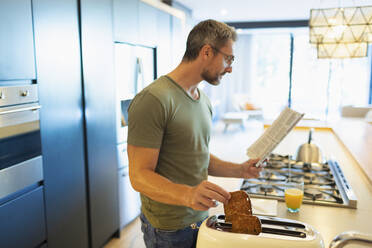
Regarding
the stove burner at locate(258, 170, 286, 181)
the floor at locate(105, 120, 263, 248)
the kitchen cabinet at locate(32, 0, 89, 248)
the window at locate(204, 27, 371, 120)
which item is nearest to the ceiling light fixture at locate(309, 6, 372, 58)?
the floor at locate(105, 120, 263, 248)

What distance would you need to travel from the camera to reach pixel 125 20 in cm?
308

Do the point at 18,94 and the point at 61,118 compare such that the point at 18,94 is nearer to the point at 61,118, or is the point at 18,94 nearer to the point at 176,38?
the point at 61,118

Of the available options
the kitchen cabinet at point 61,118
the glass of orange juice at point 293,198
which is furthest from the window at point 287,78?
the glass of orange juice at point 293,198

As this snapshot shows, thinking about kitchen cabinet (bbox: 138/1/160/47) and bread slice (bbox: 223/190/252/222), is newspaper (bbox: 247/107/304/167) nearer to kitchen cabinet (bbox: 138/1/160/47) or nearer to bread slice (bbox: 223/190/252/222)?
bread slice (bbox: 223/190/252/222)

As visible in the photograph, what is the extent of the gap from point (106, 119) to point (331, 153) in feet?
5.92

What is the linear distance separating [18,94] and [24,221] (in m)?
0.71

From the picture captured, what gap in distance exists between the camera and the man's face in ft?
4.70

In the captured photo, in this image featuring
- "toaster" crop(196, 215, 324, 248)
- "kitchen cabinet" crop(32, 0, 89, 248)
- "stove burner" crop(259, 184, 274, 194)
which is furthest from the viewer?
"kitchen cabinet" crop(32, 0, 89, 248)

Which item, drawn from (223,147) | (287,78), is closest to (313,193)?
(223,147)

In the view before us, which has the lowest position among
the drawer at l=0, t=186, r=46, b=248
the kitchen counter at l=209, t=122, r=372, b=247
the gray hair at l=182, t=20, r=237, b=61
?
the drawer at l=0, t=186, r=46, b=248

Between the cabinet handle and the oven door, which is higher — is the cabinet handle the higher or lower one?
the higher one

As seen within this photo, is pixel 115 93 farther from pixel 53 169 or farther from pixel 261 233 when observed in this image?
pixel 261 233

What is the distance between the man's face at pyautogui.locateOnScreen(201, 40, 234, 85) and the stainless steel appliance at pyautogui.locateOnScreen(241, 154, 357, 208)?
2.05 feet

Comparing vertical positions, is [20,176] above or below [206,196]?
below
